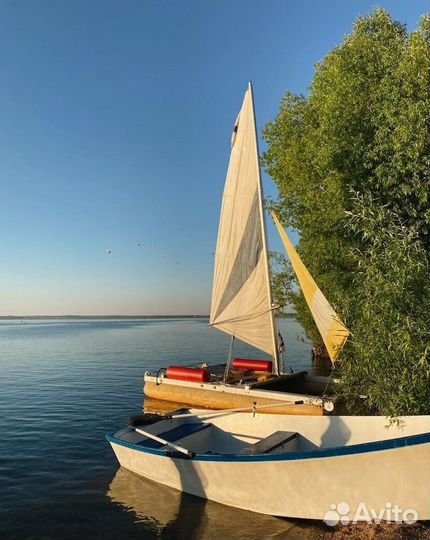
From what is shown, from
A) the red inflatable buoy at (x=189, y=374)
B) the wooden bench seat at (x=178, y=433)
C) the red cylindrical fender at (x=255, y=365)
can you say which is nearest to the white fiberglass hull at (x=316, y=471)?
the wooden bench seat at (x=178, y=433)

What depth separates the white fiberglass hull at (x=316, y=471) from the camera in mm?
9711

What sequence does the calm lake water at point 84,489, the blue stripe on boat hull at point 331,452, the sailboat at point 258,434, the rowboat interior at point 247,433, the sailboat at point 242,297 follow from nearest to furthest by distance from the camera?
the blue stripe on boat hull at point 331,452 → the sailboat at point 258,434 → the calm lake water at point 84,489 → the rowboat interior at point 247,433 → the sailboat at point 242,297

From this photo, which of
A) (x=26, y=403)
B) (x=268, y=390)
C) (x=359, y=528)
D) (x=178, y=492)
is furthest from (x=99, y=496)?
(x=26, y=403)

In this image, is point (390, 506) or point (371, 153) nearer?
point (390, 506)

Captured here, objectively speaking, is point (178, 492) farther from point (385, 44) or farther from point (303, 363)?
point (303, 363)

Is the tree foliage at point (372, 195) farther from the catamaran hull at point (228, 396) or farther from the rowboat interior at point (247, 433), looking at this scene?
the catamaran hull at point (228, 396)

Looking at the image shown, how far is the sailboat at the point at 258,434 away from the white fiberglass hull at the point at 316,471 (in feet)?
0.09

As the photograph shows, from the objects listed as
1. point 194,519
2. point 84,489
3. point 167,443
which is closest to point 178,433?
point 167,443

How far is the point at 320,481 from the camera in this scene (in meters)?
10.5

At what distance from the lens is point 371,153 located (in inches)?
797

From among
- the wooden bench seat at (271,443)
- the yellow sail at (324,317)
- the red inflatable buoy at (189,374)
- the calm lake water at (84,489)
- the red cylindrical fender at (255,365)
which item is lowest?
the calm lake water at (84,489)

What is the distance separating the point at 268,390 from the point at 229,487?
8844mm

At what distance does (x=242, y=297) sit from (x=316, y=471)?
14.0 meters

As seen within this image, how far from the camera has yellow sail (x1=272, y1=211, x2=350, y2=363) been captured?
15633 millimetres
